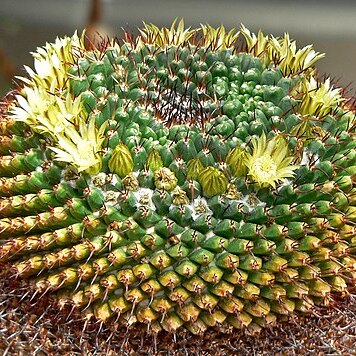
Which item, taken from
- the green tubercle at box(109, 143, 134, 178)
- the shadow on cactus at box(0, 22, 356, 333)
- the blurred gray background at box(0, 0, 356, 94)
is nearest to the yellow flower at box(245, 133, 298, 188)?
the shadow on cactus at box(0, 22, 356, 333)

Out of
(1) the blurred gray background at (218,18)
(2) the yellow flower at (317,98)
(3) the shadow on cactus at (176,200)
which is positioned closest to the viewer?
(3) the shadow on cactus at (176,200)

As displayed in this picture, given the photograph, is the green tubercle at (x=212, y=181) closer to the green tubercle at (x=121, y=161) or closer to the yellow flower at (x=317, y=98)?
the green tubercle at (x=121, y=161)

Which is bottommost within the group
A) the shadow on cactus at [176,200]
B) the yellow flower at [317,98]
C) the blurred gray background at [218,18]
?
the shadow on cactus at [176,200]

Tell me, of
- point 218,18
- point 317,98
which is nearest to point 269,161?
point 317,98

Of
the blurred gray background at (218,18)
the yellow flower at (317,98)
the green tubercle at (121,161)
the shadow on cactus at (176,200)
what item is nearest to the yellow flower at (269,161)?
the shadow on cactus at (176,200)

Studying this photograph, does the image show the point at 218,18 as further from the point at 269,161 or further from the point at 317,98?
the point at 269,161

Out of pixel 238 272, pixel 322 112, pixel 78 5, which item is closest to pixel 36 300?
pixel 238 272

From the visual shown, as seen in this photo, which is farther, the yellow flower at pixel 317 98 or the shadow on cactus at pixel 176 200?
the yellow flower at pixel 317 98

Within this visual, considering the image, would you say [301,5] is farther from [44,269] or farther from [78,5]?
[44,269]
